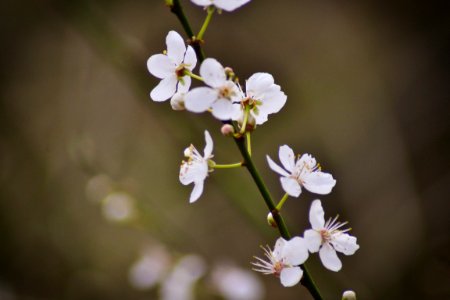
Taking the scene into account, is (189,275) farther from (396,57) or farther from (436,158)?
(396,57)

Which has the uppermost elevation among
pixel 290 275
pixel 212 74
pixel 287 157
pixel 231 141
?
pixel 212 74

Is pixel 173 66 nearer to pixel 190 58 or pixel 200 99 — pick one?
pixel 190 58


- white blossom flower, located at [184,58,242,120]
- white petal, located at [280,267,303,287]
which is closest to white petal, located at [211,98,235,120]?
white blossom flower, located at [184,58,242,120]

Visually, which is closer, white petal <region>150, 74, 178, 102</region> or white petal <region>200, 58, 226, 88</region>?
white petal <region>200, 58, 226, 88</region>

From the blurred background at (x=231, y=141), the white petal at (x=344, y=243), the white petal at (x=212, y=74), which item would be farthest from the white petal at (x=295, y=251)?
the blurred background at (x=231, y=141)

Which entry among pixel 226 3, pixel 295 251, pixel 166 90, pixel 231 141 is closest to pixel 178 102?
pixel 166 90

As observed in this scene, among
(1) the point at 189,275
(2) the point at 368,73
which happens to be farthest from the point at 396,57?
(1) the point at 189,275

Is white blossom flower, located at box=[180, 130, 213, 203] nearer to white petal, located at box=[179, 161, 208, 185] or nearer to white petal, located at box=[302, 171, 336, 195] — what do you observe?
white petal, located at box=[179, 161, 208, 185]
